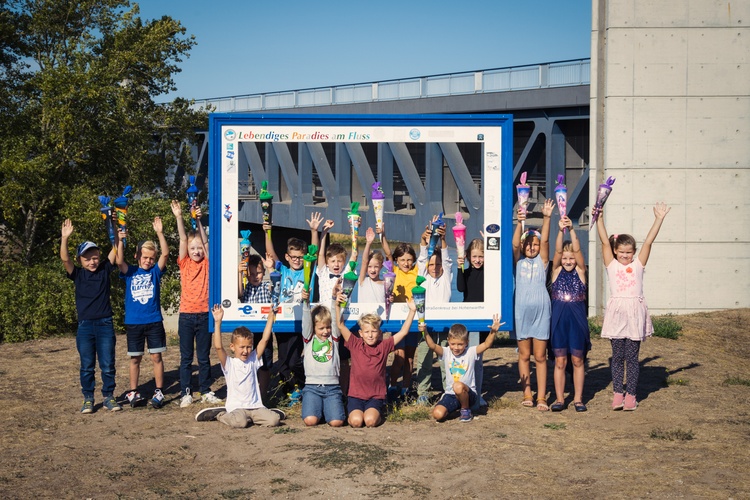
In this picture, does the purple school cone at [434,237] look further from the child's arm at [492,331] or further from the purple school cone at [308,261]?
the purple school cone at [308,261]

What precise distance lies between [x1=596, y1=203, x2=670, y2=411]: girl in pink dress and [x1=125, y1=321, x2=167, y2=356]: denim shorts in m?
4.36

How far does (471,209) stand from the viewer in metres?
17.2

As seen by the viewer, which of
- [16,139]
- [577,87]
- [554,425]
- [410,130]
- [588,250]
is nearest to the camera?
[554,425]

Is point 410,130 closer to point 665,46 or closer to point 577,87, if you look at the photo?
point 665,46

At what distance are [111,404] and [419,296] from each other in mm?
3201

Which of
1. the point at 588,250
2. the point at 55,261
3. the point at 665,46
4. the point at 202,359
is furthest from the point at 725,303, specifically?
the point at 55,261

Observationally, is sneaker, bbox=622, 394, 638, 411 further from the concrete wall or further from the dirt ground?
the concrete wall

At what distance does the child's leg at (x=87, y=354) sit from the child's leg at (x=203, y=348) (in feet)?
3.32

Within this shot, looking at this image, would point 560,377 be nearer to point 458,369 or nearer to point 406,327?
point 458,369

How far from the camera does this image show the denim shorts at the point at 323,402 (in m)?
7.99

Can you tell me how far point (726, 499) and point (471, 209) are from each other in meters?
11.6

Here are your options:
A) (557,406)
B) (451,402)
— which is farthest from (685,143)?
(451,402)

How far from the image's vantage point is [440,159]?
1845 cm

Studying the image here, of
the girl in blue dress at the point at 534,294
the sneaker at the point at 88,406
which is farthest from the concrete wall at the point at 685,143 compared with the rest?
the sneaker at the point at 88,406
